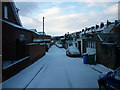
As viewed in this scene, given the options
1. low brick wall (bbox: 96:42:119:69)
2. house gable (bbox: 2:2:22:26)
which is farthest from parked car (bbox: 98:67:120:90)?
house gable (bbox: 2:2:22:26)

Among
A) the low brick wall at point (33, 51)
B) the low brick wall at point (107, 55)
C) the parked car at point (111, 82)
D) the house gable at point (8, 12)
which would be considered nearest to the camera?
the parked car at point (111, 82)

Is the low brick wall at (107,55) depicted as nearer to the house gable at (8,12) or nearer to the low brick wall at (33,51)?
the low brick wall at (33,51)

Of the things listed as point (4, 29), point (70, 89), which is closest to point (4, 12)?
point (4, 29)

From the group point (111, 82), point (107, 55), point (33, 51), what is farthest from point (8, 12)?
point (111, 82)

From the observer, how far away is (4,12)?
15.2 metres

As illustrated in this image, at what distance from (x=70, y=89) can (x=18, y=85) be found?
2.56m

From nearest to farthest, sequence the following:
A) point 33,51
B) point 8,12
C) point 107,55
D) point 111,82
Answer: point 111,82, point 107,55, point 33,51, point 8,12

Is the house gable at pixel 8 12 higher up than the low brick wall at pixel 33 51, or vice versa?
the house gable at pixel 8 12

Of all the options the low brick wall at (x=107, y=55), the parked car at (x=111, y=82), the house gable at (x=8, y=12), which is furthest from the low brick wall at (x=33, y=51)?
the parked car at (x=111, y=82)

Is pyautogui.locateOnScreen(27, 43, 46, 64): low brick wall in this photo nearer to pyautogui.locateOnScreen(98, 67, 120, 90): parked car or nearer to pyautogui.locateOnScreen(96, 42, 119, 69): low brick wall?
pyautogui.locateOnScreen(96, 42, 119, 69): low brick wall

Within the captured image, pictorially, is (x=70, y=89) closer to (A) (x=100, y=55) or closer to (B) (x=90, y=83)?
(B) (x=90, y=83)

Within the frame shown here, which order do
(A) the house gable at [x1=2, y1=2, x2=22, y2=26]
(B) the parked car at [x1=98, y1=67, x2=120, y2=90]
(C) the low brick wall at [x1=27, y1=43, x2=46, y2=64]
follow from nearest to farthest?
(B) the parked car at [x1=98, y1=67, x2=120, y2=90]
(C) the low brick wall at [x1=27, y1=43, x2=46, y2=64]
(A) the house gable at [x1=2, y1=2, x2=22, y2=26]

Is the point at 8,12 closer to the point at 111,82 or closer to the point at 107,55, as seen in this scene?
the point at 107,55

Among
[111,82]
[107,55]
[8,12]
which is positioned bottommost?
[111,82]
